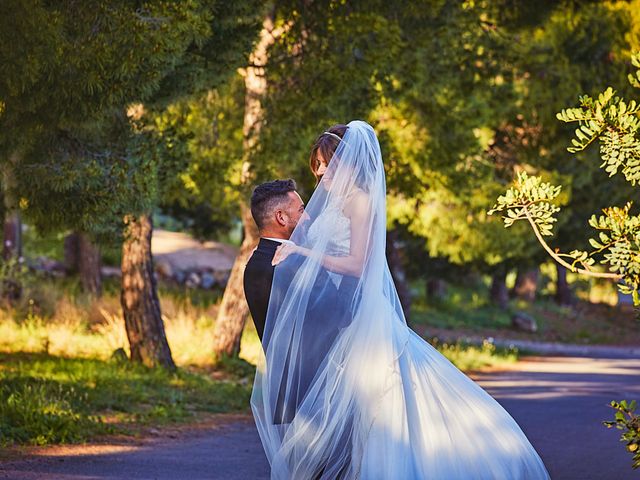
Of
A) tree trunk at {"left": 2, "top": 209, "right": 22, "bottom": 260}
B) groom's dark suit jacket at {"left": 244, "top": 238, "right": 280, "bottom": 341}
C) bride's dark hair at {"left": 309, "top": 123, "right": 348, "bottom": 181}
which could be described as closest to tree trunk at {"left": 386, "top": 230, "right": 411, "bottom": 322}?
tree trunk at {"left": 2, "top": 209, "right": 22, "bottom": 260}

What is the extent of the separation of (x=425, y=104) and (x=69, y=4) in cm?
1290

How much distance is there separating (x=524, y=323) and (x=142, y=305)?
23315 millimetres

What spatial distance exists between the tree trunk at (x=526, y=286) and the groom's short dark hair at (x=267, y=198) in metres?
41.4

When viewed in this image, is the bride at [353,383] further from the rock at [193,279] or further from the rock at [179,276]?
the rock at [179,276]

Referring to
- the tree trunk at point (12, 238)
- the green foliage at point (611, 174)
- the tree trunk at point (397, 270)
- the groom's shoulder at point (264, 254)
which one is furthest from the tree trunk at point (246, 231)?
the groom's shoulder at point (264, 254)

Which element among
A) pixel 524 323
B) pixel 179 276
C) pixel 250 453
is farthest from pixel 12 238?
pixel 524 323

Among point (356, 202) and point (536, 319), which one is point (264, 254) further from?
point (536, 319)

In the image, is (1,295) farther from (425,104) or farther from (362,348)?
(362,348)

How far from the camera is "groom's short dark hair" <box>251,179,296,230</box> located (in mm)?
5703

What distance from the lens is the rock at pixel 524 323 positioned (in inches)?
1478

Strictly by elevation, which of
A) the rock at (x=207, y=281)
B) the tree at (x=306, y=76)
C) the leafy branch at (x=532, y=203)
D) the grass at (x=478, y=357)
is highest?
the tree at (x=306, y=76)

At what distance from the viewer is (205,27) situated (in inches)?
416

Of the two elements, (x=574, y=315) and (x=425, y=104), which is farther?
(x=574, y=315)

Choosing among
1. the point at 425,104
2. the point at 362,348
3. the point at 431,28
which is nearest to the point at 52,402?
the point at 362,348
